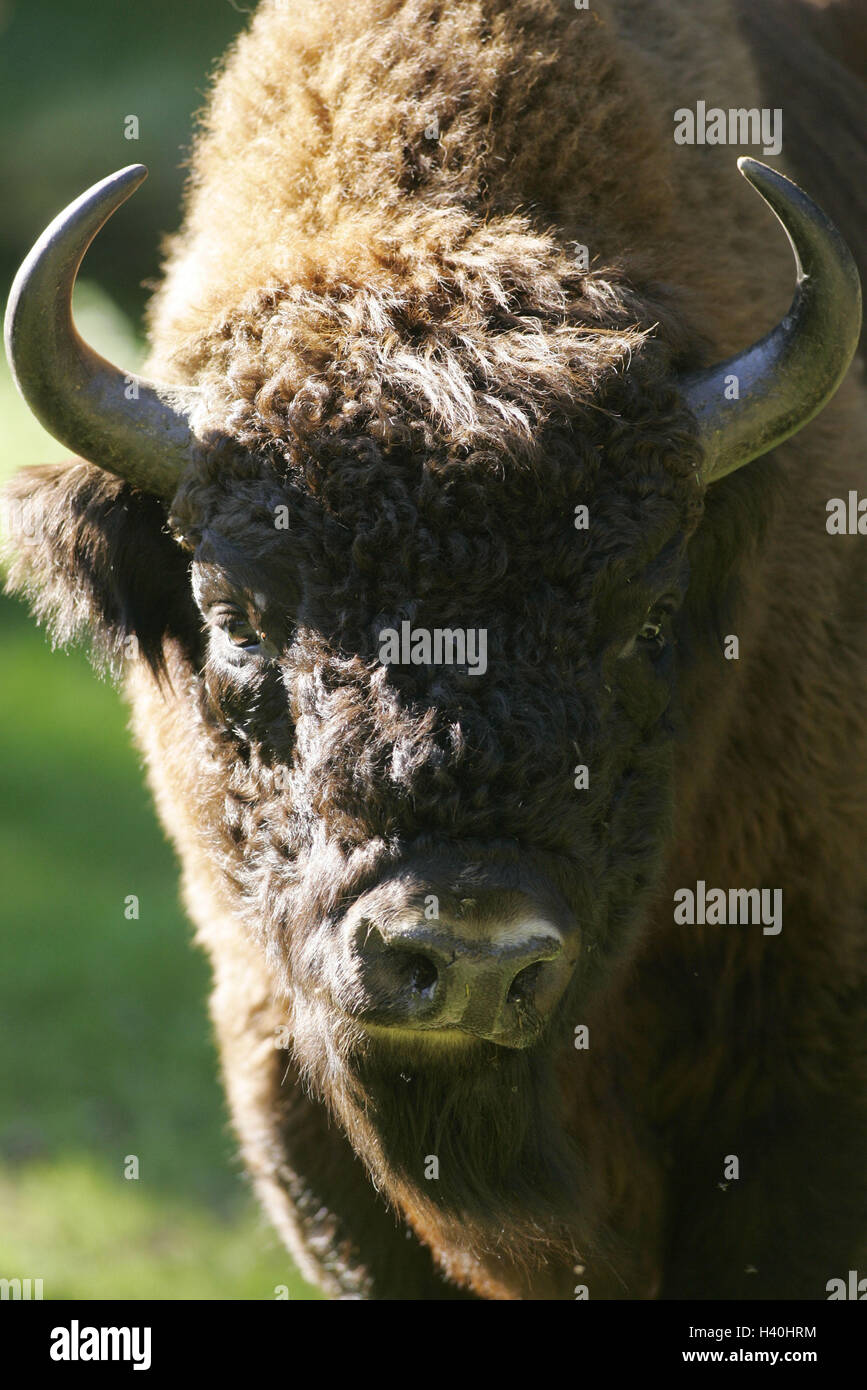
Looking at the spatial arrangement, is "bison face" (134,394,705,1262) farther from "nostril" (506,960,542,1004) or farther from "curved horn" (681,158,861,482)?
"curved horn" (681,158,861,482)

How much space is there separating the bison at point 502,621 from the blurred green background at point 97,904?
1.60 meters

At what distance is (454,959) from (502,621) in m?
0.75

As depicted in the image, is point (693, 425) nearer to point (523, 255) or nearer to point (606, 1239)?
point (523, 255)

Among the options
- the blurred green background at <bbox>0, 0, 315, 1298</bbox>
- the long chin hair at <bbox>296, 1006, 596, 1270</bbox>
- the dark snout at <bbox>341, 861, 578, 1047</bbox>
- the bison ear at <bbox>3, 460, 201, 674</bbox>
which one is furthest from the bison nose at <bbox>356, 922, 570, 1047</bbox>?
the blurred green background at <bbox>0, 0, 315, 1298</bbox>

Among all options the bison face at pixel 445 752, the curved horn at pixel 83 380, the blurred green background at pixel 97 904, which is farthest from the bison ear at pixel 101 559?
the blurred green background at pixel 97 904

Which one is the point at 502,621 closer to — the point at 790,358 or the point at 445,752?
the point at 445,752

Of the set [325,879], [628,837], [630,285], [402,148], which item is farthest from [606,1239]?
[402,148]

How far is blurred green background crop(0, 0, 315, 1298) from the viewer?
623 centimetres

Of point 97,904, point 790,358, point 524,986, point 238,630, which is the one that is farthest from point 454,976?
point 97,904

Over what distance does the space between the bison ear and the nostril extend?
1.38 metres

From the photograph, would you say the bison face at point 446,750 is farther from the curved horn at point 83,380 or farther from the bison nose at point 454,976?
the curved horn at point 83,380

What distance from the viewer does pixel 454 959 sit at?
2969mm

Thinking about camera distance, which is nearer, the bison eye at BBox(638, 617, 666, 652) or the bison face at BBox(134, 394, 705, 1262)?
the bison face at BBox(134, 394, 705, 1262)
